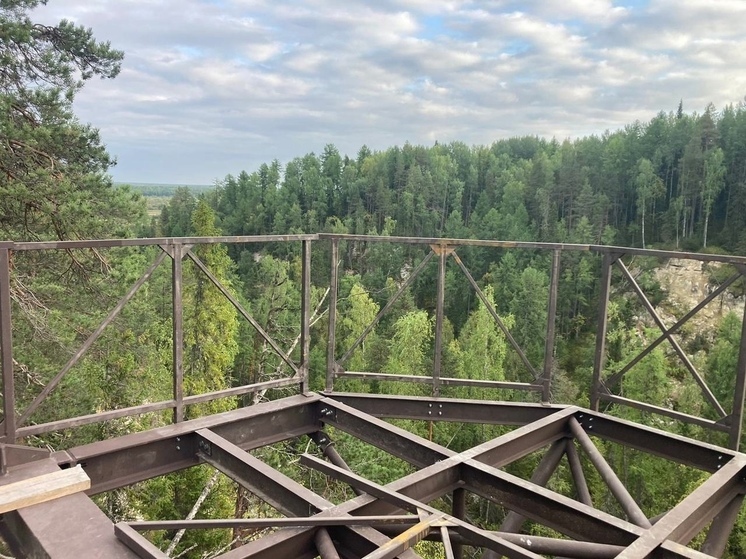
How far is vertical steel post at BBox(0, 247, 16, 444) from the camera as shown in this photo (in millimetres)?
3457

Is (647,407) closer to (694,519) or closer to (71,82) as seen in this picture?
(694,519)

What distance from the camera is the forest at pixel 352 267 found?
10.7 m

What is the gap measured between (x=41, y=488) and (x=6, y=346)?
0.90 meters

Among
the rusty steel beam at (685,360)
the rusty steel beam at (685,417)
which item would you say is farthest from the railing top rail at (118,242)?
the rusty steel beam at (685,417)

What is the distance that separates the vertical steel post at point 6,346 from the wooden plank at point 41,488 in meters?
0.50

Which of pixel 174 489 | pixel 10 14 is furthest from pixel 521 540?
pixel 174 489

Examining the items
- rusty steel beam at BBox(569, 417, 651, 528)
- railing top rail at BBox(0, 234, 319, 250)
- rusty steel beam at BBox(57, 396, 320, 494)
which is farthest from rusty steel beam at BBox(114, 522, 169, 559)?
A: rusty steel beam at BBox(569, 417, 651, 528)

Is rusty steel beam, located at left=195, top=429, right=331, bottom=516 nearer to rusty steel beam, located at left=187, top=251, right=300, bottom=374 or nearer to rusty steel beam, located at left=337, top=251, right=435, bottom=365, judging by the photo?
rusty steel beam, located at left=187, top=251, right=300, bottom=374

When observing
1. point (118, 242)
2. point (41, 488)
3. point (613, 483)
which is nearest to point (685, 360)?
point (613, 483)

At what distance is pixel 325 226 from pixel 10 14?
60.4 metres

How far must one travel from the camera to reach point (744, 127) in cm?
5781

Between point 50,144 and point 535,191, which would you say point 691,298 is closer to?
point 535,191

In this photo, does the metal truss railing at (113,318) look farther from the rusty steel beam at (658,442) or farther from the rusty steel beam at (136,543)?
the rusty steel beam at (658,442)

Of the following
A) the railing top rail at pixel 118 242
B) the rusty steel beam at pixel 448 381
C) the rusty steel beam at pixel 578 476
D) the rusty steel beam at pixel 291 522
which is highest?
the railing top rail at pixel 118 242
